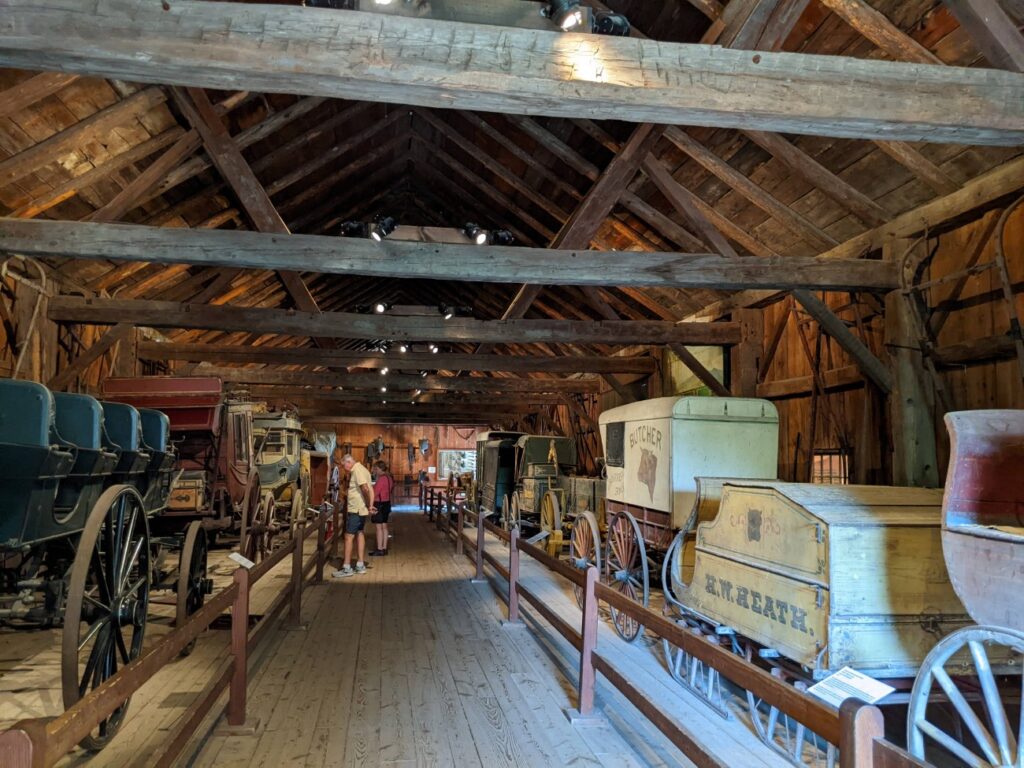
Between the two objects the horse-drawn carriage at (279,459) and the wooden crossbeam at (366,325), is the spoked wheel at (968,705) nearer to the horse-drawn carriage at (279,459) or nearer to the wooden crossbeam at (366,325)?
the wooden crossbeam at (366,325)

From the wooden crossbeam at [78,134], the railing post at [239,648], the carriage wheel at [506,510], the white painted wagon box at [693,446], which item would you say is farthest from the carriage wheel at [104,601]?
the carriage wheel at [506,510]

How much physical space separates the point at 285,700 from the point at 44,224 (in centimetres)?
432

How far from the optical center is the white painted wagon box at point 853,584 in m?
3.37

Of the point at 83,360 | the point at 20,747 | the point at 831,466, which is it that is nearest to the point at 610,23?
the point at 20,747

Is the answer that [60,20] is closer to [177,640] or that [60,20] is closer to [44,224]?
[177,640]

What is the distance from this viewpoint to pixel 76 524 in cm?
382

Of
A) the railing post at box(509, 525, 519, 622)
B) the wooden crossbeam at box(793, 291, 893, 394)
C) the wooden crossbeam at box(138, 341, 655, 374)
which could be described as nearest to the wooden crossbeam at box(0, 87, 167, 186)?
the wooden crossbeam at box(138, 341, 655, 374)

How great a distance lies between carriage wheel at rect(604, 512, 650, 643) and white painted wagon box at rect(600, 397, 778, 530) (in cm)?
31

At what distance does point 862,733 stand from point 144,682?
219 centimetres

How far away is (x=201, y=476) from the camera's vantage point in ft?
28.1

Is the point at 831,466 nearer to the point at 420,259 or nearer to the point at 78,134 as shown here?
the point at 420,259

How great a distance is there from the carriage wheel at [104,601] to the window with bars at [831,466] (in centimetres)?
684

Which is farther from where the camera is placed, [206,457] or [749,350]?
[749,350]

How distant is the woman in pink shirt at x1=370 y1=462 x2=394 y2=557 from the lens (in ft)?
35.7
